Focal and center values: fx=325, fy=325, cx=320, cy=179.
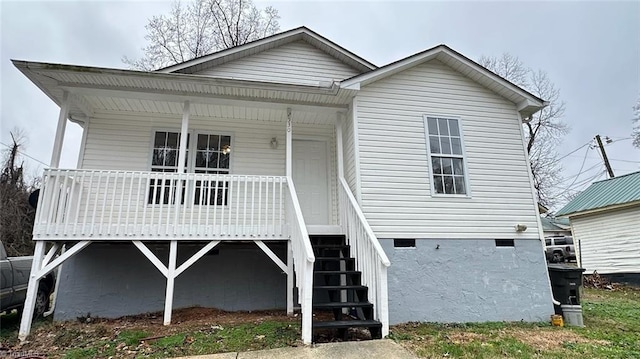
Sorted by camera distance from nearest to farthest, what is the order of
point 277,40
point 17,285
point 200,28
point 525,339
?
1. point 525,339
2. point 17,285
3. point 277,40
4. point 200,28

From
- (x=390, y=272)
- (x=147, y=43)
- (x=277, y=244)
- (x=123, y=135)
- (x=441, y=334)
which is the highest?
(x=147, y=43)

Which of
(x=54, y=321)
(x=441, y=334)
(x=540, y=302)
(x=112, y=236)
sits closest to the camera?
(x=441, y=334)

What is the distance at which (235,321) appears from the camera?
531cm

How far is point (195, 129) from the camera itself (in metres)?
6.95

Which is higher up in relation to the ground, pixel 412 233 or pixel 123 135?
pixel 123 135

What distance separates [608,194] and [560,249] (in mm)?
9310

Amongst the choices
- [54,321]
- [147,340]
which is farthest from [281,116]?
[54,321]

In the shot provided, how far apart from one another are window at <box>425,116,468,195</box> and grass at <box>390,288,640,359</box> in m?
2.46

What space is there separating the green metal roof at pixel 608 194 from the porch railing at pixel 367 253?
10620mm

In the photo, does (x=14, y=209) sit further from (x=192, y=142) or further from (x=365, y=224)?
(x=365, y=224)

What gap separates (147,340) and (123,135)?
4.20m

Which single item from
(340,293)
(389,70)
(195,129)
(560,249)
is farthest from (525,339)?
(560,249)

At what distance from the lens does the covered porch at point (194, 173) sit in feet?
16.8

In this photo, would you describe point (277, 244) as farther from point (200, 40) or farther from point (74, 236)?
point (200, 40)
